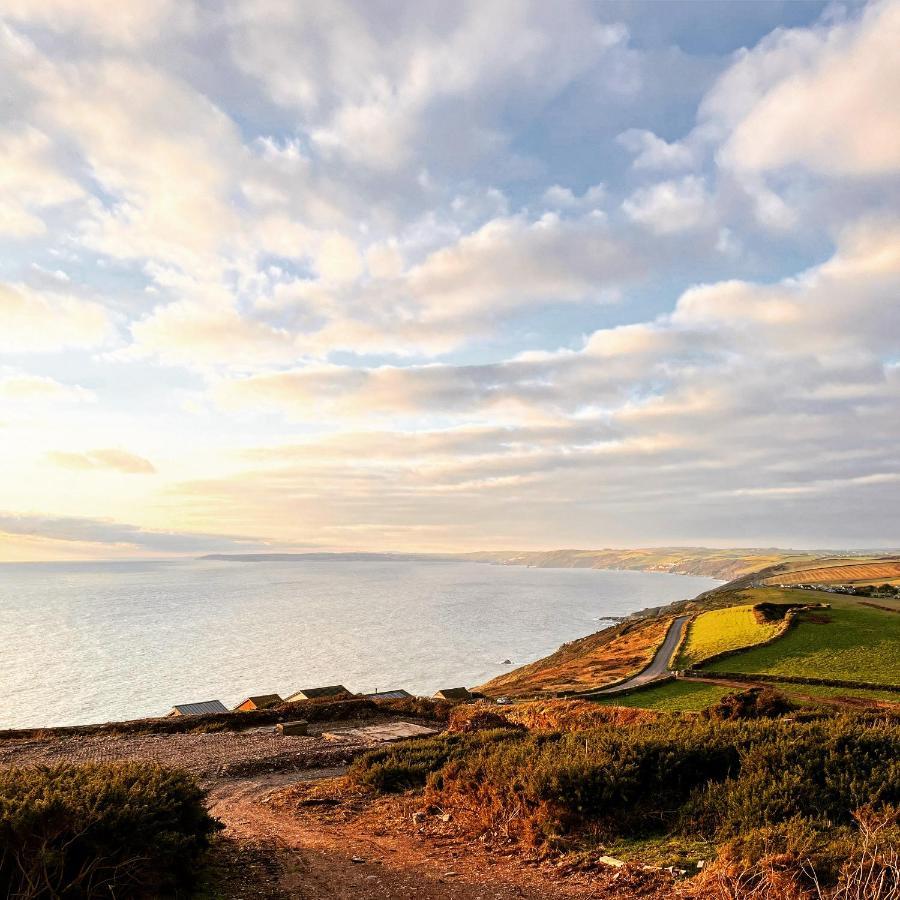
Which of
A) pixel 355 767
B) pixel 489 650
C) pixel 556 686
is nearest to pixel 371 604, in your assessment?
pixel 489 650

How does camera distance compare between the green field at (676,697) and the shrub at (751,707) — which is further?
the green field at (676,697)

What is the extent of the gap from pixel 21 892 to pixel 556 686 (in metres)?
44.7

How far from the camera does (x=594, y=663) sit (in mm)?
59938

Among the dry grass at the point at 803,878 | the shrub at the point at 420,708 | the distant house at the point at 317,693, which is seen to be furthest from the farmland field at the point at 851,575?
the dry grass at the point at 803,878

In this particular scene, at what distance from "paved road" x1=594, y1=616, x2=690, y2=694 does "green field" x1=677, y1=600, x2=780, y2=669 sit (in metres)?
1.28

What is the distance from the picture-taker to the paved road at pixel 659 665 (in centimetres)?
4120

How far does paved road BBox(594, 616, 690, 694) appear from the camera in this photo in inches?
1622

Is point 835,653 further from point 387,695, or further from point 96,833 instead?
point 96,833

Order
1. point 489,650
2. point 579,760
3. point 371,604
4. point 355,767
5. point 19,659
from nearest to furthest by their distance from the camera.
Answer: point 579,760 → point 355,767 → point 19,659 → point 489,650 → point 371,604

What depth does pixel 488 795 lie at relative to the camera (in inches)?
441

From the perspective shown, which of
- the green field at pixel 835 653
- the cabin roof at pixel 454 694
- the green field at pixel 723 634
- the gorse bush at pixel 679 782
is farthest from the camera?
the green field at pixel 723 634

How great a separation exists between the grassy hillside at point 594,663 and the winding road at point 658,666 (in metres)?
0.73

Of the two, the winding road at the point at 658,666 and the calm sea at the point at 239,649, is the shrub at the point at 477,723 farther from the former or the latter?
the calm sea at the point at 239,649

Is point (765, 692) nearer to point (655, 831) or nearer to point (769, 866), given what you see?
point (655, 831)
